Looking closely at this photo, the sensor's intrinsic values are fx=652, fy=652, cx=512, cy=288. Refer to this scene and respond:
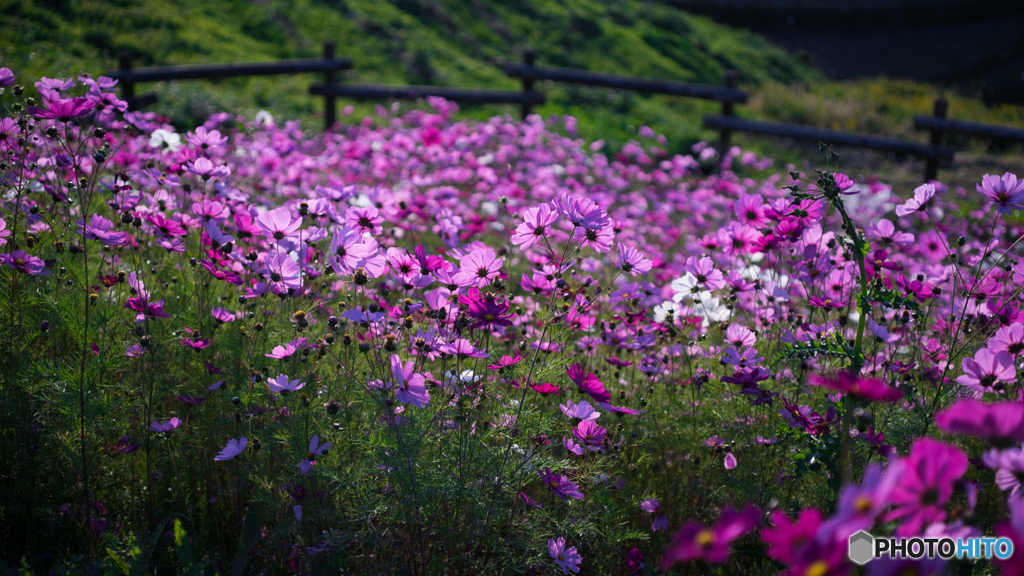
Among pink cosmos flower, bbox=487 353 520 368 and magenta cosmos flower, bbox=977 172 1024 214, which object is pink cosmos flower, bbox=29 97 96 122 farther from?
magenta cosmos flower, bbox=977 172 1024 214

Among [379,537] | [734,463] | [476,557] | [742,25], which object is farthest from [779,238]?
[742,25]

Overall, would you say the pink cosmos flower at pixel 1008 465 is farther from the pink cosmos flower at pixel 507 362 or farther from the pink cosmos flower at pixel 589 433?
the pink cosmos flower at pixel 507 362

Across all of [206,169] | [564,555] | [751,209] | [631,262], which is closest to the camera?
[564,555]

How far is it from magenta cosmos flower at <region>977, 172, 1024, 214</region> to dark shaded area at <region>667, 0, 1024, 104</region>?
1538cm

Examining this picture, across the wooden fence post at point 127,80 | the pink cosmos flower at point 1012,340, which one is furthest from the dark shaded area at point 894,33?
the pink cosmos flower at point 1012,340

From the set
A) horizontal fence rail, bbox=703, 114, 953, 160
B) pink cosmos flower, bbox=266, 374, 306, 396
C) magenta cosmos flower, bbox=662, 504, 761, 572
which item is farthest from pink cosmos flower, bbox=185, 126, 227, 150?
horizontal fence rail, bbox=703, 114, 953, 160

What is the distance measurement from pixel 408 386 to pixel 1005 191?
1.43 meters

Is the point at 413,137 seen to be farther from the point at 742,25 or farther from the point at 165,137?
the point at 742,25

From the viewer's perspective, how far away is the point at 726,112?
744cm

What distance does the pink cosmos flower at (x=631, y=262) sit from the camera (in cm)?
163

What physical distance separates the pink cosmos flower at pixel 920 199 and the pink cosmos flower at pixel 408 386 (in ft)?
4.08

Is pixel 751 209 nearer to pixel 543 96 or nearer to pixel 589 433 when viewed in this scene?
pixel 589 433

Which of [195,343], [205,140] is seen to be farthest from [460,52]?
[195,343]

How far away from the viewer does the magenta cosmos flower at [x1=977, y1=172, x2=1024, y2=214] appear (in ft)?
4.87
